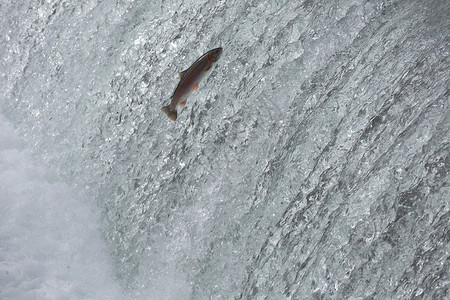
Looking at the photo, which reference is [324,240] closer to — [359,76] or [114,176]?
[359,76]

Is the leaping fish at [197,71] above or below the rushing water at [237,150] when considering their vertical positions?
above

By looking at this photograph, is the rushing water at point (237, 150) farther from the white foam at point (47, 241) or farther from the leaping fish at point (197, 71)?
the leaping fish at point (197, 71)

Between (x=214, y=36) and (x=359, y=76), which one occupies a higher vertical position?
(x=214, y=36)

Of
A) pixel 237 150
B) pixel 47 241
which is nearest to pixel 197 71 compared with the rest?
pixel 237 150

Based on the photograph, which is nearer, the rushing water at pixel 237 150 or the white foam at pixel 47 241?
the rushing water at pixel 237 150

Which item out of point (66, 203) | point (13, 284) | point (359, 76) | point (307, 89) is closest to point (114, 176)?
point (66, 203)

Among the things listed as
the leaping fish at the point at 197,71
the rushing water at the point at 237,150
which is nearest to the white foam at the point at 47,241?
the rushing water at the point at 237,150

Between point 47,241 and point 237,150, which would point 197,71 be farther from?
point 47,241

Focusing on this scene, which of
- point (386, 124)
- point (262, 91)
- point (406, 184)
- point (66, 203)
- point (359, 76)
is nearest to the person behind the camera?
point (406, 184)

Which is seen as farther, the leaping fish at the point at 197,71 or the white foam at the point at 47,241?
the white foam at the point at 47,241
